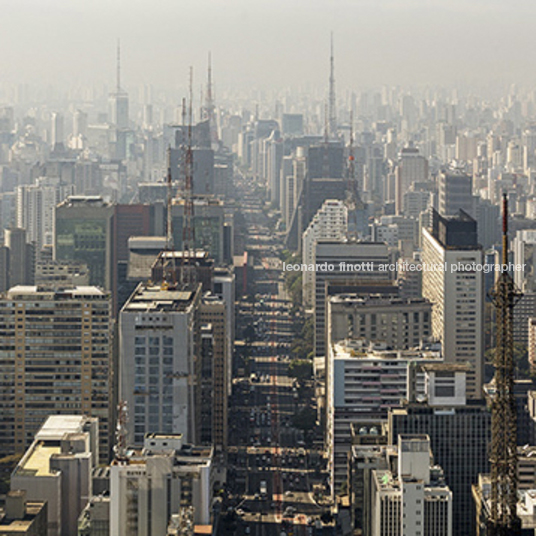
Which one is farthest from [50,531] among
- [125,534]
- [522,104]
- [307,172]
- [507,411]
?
[307,172]

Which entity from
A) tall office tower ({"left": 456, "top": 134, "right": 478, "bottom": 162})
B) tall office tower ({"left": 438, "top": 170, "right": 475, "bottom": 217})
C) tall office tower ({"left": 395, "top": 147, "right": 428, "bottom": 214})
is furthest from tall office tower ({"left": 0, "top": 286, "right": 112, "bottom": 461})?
tall office tower ({"left": 456, "top": 134, "right": 478, "bottom": 162})

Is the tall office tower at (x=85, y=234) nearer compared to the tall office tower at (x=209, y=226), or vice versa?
the tall office tower at (x=85, y=234)

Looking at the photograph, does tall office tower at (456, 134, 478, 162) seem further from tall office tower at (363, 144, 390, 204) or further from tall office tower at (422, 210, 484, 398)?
tall office tower at (422, 210, 484, 398)

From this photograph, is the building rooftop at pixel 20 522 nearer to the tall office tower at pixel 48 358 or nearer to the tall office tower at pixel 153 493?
the tall office tower at pixel 153 493

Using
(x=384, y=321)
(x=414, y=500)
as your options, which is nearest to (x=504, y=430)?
(x=414, y=500)

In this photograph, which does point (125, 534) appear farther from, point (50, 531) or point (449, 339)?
point (449, 339)

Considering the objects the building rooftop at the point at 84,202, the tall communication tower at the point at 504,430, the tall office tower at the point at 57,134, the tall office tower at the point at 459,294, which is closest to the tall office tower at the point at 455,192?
the building rooftop at the point at 84,202
